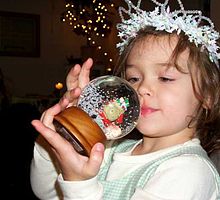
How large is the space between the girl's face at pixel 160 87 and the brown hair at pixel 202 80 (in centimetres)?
2

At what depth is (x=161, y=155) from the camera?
2.89ft

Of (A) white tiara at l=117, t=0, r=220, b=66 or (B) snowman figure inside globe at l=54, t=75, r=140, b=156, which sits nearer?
(B) snowman figure inside globe at l=54, t=75, r=140, b=156

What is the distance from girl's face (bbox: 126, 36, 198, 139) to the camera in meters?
0.85

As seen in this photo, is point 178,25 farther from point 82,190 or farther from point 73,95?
point 82,190

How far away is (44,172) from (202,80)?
0.41 m

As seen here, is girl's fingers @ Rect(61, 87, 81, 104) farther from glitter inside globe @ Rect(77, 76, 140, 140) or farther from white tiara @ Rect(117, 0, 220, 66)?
white tiara @ Rect(117, 0, 220, 66)

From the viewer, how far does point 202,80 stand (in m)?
0.92

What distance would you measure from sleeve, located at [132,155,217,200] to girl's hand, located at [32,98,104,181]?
0.11 m

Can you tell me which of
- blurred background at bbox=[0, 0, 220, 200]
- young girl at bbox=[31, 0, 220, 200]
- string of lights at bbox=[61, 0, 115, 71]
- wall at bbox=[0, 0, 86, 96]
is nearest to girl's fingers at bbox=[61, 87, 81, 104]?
young girl at bbox=[31, 0, 220, 200]

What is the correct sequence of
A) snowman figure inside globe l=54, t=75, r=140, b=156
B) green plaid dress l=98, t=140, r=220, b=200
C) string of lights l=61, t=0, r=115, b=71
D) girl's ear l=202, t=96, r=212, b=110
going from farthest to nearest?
string of lights l=61, t=0, r=115, b=71 < girl's ear l=202, t=96, r=212, b=110 < green plaid dress l=98, t=140, r=220, b=200 < snowman figure inside globe l=54, t=75, r=140, b=156

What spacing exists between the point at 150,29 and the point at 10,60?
183 inches

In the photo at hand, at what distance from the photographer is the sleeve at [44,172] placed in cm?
96

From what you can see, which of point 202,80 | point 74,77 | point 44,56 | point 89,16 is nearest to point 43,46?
point 44,56

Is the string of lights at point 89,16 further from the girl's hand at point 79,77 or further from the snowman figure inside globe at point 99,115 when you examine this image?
the snowman figure inside globe at point 99,115
